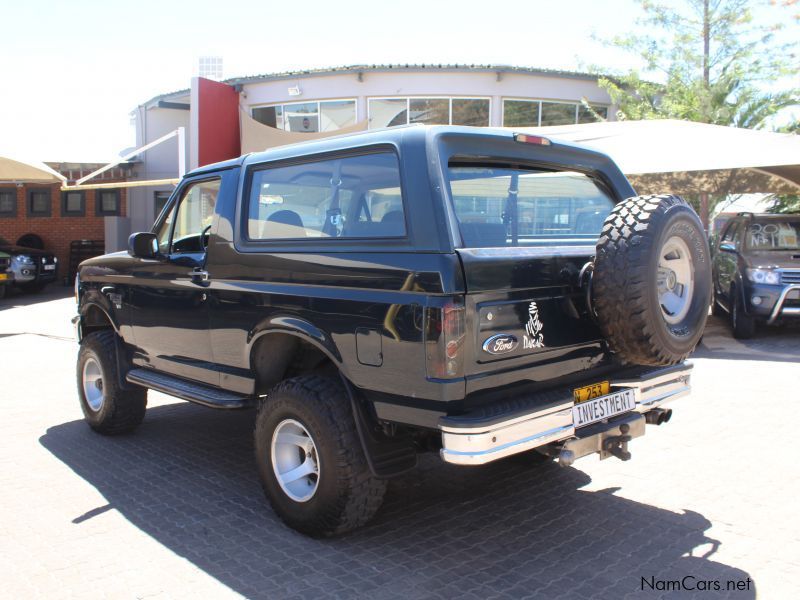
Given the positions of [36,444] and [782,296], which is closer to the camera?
[36,444]

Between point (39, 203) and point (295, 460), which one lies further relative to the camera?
point (39, 203)

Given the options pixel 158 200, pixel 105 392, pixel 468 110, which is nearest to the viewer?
pixel 105 392

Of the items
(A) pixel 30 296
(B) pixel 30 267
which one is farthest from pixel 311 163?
(A) pixel 30 296

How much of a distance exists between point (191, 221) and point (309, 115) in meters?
13.8

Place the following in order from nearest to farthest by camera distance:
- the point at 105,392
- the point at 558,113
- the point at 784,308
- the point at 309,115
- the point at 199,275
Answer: the point at 199,275 < the point at 105,392 < the point at 784,308 < the point at 309,115 < the point at 558,113

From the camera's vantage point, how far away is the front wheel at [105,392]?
5.54 m

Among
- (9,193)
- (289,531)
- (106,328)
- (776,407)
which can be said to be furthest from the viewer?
(9,193)

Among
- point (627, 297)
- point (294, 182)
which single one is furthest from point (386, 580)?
point (294, 182)

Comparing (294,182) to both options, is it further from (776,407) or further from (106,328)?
(776,407)

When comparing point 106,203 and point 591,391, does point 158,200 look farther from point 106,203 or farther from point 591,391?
point 591,391

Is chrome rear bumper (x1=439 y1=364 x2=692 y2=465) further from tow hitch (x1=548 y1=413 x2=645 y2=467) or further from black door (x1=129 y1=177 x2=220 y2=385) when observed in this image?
black door (x1=129 y1=177 x2=220 y2=385)

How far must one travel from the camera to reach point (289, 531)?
3.96 meters

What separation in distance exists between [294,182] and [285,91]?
15.0 metres

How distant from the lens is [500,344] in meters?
3.30
